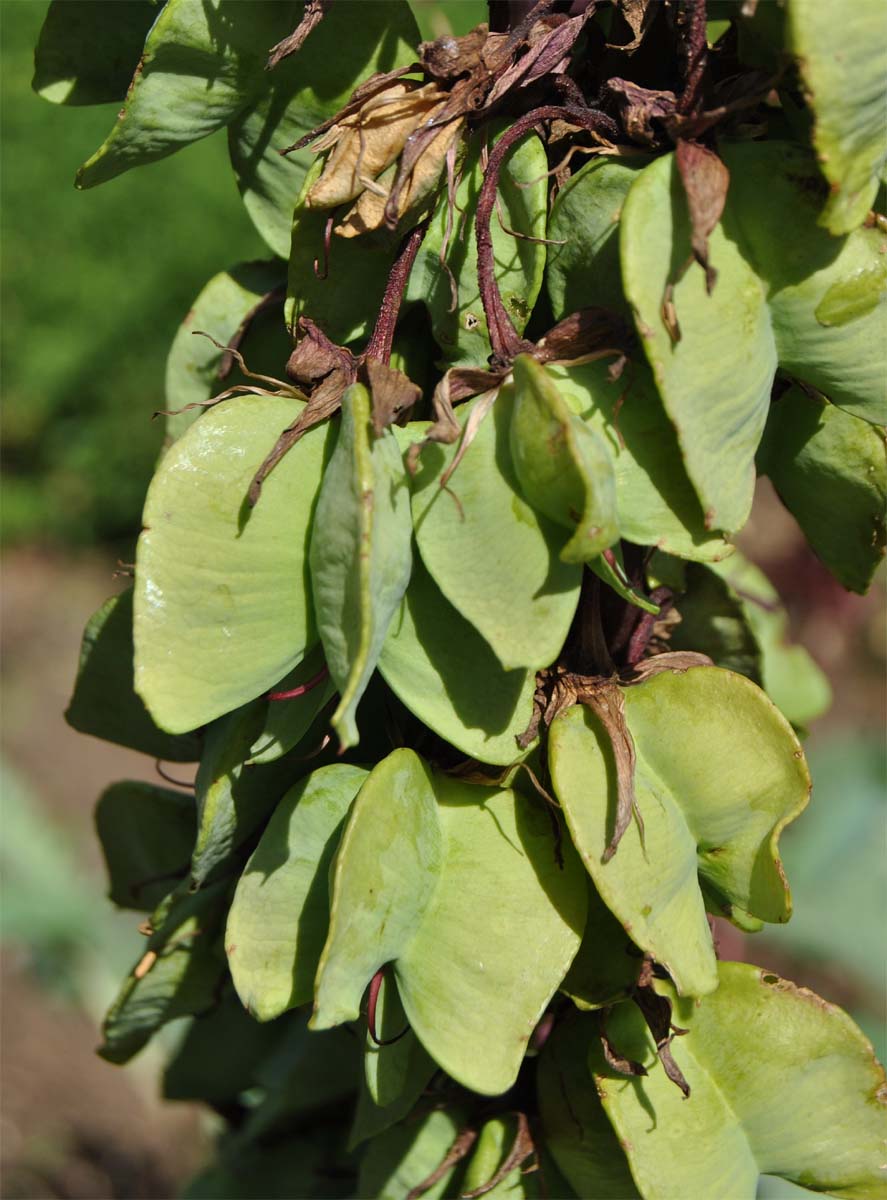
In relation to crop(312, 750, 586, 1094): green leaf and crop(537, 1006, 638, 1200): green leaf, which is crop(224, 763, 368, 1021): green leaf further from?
crop(537, 1006, 638, 1200): green leaf

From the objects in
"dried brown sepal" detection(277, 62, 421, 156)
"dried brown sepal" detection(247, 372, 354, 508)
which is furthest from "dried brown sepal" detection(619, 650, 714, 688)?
"dried brown sepal" detection(277, 62, 421, 156)

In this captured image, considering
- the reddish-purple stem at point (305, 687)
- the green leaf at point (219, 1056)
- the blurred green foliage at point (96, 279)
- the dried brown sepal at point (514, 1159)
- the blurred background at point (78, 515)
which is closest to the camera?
the reddish-purple stem at point (305, 687)

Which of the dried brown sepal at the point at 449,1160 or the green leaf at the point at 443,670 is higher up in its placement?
the green leaf at the point at 443,670

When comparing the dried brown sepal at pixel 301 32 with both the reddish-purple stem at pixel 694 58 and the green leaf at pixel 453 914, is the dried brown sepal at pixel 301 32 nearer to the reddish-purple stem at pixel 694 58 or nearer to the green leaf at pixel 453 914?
the reddish-purple stem at pixel 694 58

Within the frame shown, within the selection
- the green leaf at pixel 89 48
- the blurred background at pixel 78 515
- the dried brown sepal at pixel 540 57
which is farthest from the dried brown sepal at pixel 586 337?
the blurred background at pixel 78 515

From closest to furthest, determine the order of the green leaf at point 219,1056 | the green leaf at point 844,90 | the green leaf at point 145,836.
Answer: the green leaf at point 844,90 → the green leaf at point 145,836 → the green leaf at point 219,1056

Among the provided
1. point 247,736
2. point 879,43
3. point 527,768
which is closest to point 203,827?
point 247,736
